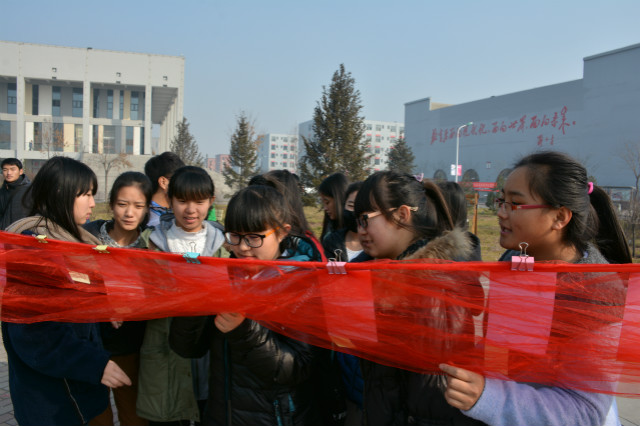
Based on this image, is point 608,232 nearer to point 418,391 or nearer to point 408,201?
point 408,201

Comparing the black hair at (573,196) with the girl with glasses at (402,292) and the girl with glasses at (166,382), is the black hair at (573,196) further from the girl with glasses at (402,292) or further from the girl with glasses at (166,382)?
the girl with glasses at (166,382)

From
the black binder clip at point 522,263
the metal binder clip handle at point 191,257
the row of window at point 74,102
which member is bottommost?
the metal binder clip handle at point 191,257

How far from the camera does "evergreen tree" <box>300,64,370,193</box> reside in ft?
59.6

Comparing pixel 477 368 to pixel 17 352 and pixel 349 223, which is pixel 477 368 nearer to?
pixel 17 352

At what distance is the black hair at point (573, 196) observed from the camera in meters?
1.69

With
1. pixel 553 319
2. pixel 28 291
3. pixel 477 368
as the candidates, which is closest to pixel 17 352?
pixel 28 291

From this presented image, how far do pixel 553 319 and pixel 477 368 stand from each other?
0.94 feet

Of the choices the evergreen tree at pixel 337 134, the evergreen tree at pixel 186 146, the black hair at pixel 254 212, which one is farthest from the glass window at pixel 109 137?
the black hair at pixel 254 212

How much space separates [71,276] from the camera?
2.06 meters

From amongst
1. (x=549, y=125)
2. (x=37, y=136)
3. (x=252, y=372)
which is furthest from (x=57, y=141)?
(x=252, y=372)

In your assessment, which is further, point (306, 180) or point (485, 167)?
→ point (485, 167)

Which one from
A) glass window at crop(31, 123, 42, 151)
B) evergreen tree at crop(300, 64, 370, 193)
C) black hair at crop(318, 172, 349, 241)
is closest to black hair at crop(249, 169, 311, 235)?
black hair at crop(318, 172, 349, 241)

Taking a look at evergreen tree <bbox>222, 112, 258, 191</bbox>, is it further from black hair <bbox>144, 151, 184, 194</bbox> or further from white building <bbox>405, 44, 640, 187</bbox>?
black hair <bbox>144, 151, 184, 194</bbox>

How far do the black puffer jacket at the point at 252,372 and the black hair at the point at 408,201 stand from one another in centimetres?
65
